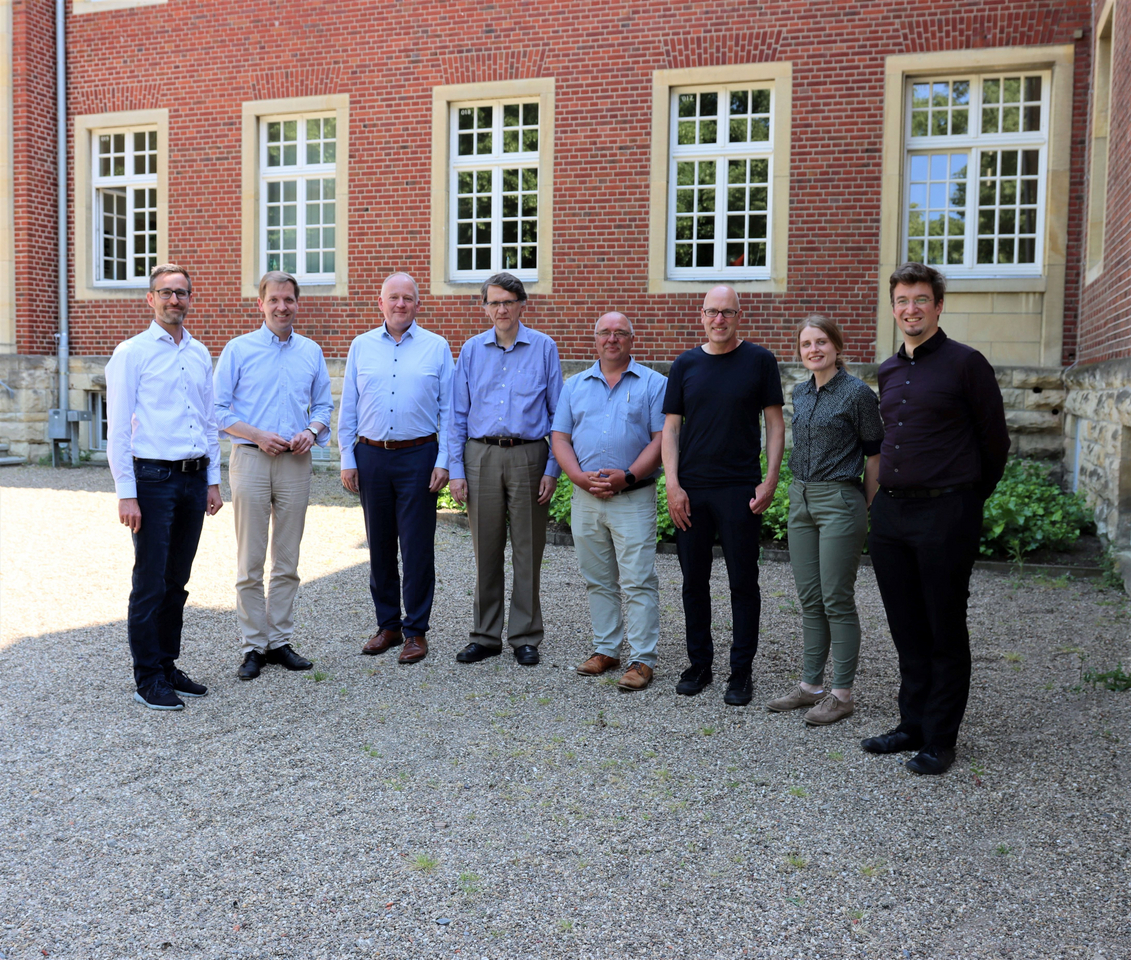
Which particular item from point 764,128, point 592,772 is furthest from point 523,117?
point 592,772

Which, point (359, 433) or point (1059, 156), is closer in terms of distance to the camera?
point (359, 433)

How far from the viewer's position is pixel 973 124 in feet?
39.9

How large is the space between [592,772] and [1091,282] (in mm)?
8852

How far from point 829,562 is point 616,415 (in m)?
1.36

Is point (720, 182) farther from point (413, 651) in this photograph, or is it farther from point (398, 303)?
point (413, 651)

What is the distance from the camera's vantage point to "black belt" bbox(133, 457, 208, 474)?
4.89 meters

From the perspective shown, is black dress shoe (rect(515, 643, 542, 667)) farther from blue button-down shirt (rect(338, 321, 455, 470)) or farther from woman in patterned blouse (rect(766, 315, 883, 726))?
woman in patterned blouse (rect(766, 315, 883, 726))

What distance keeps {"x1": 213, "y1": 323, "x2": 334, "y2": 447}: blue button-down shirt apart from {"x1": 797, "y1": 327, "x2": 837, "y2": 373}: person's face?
248cm

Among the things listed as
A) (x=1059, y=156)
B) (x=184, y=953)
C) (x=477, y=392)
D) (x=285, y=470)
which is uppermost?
(x=1059, y=156)

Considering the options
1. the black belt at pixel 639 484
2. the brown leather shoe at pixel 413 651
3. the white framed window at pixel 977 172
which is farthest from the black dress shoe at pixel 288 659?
the white framed window at pixel 977 172

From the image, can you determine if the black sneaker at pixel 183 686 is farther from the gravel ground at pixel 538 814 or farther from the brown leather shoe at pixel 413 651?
the brown leather shoe at pixel 413 651

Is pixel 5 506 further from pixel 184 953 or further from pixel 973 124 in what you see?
pixel 973 124

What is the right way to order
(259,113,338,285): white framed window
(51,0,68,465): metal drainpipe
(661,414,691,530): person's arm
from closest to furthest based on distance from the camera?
(661,414,691,530): person's arm
(259,113,338,285): white framed window
(51,0,68,465): metal drainpipe

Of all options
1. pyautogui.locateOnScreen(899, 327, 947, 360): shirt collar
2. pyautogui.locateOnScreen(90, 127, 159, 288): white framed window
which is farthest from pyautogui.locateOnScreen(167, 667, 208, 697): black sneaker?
pyautogui.locateOnScreen(90, 127, 159, 288): white framed window
